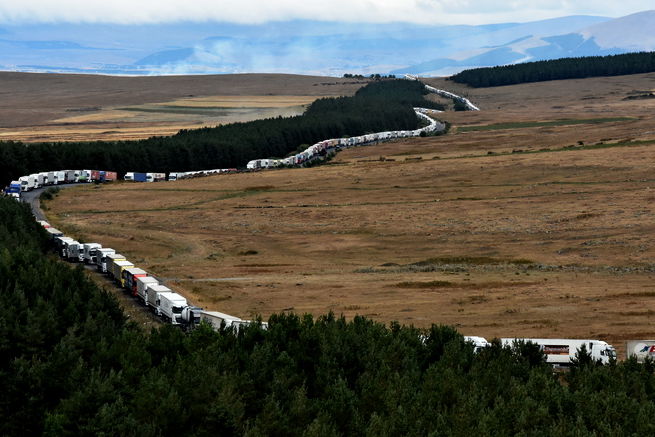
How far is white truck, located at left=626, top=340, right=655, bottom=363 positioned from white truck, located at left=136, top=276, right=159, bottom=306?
3621 cm

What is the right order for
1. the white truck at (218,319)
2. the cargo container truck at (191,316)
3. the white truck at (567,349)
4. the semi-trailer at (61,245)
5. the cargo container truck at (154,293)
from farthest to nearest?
the semi-trailer at (61,245), the cargo container truck at (154,293), the cargo container truck at (191,316), the white truck at (218,319), the white truck at (567,349)

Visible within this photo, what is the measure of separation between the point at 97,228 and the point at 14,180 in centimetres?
5187

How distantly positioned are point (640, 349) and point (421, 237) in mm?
44086

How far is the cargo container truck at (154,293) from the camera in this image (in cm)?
6397

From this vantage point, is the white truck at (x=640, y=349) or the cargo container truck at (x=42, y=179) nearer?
the white truck at (x=640, y=349)

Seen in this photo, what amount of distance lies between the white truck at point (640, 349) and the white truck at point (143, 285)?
36213 millimetres

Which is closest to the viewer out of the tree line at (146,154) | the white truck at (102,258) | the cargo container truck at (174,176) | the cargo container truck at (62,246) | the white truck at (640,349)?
the white truck at (640,349)

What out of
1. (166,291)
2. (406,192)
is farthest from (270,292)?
(406,192)

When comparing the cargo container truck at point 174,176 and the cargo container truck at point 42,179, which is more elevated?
the cargo container truck at point 42,179

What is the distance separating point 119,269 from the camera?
73750mm

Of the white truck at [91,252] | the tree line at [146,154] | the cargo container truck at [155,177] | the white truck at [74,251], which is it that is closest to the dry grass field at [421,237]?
the white truck at [91,252]

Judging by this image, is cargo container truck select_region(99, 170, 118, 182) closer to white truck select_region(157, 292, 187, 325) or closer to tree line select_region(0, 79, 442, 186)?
tree line select_region(0, 79, 442, 186)

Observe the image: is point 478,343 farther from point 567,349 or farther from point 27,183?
point 27,183

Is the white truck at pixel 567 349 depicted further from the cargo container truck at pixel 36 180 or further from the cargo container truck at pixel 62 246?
the cargo container truck at pixel 36 180
